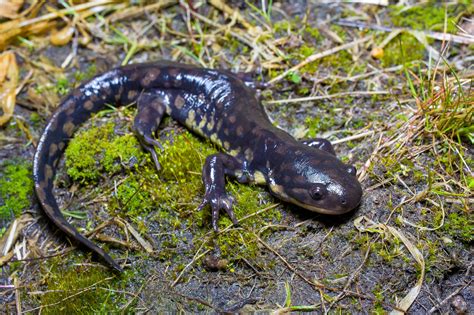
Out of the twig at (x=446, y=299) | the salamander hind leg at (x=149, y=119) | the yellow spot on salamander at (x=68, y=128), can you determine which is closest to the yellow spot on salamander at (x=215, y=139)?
the salamander hind leg at (x=149, y=119)

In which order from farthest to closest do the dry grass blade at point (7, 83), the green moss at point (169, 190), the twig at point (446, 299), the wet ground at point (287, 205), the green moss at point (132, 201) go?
the dry grass blade at point (7, 83), the green moss at point (132, 201), the green moss at point (169, 190), the wet ground at point (287, 205), the twig at point (446, 299)

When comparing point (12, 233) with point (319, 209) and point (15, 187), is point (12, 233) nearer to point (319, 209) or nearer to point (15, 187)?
point (15, 187)

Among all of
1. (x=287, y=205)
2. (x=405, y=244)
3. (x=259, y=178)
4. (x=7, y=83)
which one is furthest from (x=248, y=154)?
(x=7, y=83)

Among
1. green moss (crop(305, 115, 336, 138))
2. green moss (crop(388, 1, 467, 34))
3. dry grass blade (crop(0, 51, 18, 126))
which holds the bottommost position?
green moss (crop(305, 115, 336, 138))

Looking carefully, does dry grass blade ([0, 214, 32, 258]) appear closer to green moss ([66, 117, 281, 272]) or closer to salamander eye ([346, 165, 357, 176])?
green moss ([66, 117, 281, 272])

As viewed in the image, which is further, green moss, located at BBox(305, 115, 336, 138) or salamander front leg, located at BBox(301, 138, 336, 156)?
green moss, located at BBox(305, 115, 336, 138)

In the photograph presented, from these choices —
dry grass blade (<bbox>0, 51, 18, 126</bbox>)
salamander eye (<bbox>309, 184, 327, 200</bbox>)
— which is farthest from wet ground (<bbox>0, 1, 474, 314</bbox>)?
salamander eye (<bbox>309, 184, 327, 200</bbox>)

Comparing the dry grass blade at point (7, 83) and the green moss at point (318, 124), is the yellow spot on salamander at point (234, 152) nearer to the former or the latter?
the green moss at point (318, 124)

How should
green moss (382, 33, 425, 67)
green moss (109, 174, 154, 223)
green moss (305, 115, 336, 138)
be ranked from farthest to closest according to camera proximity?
green moss (382, 33, 425, 67), green moss (305, 115, 336, 138), green moss (109, 174, 154, 223)
